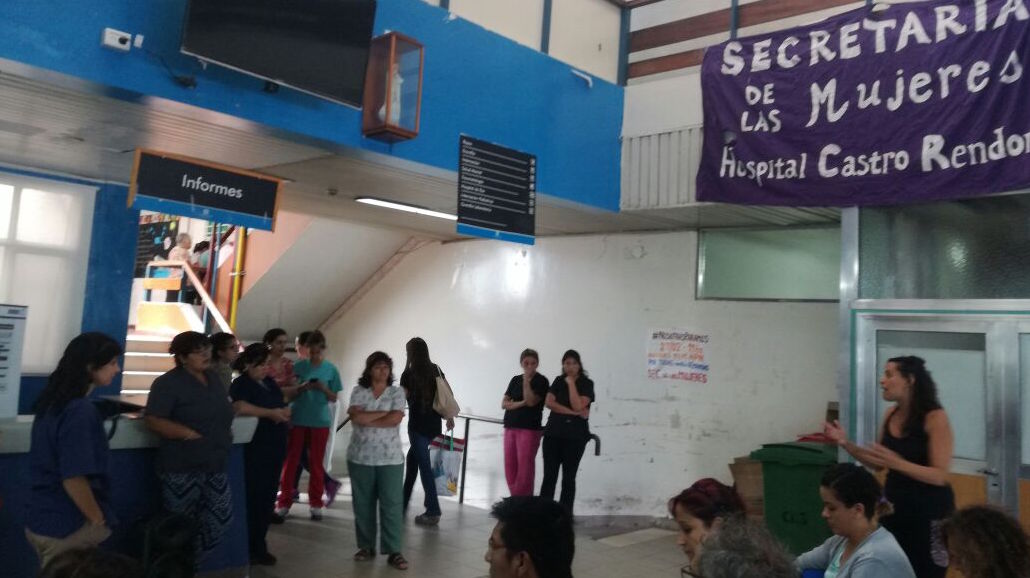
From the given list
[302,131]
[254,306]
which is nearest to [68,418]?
[302,131]

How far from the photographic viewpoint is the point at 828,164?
18.3 ft

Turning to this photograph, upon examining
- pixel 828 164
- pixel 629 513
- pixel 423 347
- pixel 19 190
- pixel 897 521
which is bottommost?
pixel 629 513

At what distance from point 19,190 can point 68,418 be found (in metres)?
3.81

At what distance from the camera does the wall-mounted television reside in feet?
13.2

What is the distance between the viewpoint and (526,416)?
6.90 meters

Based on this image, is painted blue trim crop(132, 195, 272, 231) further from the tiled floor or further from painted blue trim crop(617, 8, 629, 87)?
painted blue trim crop(617, 8, 629, 87)

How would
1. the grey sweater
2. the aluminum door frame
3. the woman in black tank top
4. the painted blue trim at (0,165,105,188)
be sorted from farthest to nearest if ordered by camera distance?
the painted blue trim at (0,165,105,188)
the aluminum door frame
the woman in black tank top
the grey sweater

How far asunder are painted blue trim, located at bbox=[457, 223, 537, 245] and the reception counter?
71.6 inches

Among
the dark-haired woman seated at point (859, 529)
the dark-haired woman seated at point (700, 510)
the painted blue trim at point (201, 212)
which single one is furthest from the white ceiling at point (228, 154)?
the dark-haired woman seated at point (859, 529)

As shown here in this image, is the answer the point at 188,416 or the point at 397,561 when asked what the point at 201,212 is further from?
the point at 397,561

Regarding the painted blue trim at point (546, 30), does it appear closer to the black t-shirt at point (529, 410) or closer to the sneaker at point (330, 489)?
the black t-shirt at point (529, 410)

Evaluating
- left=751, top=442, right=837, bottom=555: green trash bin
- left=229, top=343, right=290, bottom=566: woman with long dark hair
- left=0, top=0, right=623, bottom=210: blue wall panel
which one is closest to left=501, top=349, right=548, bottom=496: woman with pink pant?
left=0, top=0, right=623, bottom=210: blue wall panel

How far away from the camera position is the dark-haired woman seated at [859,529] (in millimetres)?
2588

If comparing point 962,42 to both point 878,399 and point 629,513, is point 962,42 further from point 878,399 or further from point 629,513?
point 629,513
